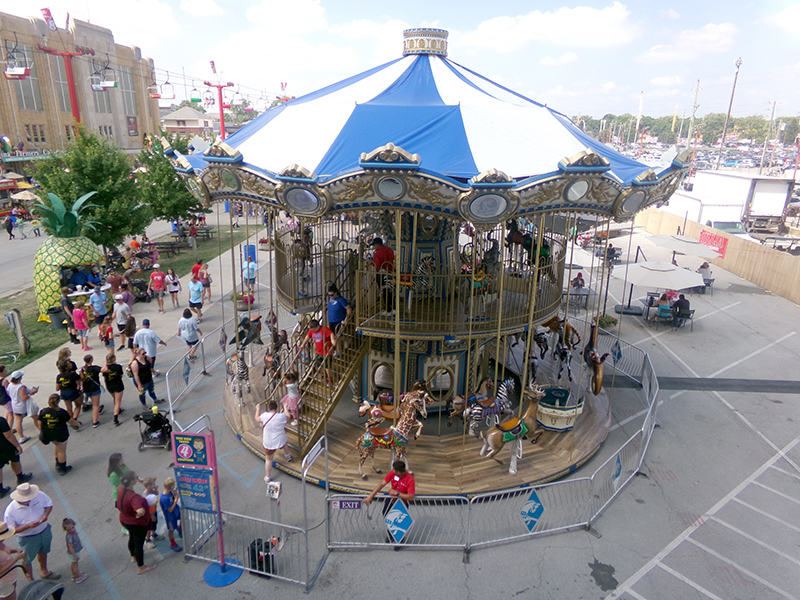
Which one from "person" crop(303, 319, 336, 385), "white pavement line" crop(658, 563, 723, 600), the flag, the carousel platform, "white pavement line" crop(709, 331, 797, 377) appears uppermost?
the flag

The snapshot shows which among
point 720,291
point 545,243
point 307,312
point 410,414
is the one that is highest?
point 545,243

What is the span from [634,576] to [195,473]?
6340 mm

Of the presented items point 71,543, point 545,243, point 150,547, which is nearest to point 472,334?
point 545,243

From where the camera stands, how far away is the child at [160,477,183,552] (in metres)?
7.43

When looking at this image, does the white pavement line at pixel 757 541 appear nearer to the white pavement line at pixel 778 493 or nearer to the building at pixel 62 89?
the white pavement line at pixel 778 493

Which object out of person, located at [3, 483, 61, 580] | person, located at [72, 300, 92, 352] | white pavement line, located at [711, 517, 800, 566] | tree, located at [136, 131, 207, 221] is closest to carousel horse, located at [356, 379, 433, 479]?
person, located at [3, 483, 61, 580]

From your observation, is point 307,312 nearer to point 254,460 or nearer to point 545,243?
point 254,460

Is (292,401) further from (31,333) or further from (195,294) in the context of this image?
(31,333)

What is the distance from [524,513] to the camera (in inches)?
317

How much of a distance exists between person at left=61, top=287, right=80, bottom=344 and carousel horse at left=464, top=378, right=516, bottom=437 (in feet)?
39.3

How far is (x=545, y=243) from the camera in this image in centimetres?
1216

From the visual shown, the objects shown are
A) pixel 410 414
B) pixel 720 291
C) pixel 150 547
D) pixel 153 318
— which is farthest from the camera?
pixel 720 291

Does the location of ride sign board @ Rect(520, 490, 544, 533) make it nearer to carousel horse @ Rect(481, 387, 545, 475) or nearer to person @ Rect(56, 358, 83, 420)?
carousel horse @ Rect(481, 387, 545, 475)

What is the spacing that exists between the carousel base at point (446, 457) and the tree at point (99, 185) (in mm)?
13841
